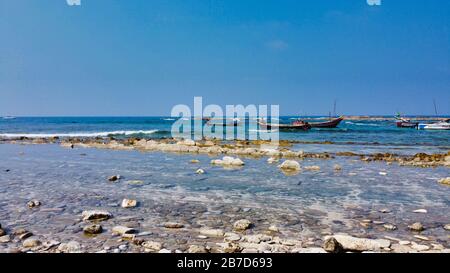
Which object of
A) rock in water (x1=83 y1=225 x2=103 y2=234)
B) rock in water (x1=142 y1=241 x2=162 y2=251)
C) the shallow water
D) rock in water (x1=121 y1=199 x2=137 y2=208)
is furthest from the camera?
rock in water (x1=121 y1=199 x2=137 y2=208)

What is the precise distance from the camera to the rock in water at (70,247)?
4.93 metres

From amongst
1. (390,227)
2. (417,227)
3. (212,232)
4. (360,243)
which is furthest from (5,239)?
(417,227)

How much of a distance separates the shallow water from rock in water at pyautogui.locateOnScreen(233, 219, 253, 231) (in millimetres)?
193

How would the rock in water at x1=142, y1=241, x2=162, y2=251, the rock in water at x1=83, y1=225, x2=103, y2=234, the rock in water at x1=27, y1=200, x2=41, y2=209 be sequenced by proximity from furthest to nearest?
the rock in water at x1=27, y1=200, x2=41, y2=209
the rock in water at x1=83, y1=225, x2=103, y2=234
the rock in water at x1=142, y1=241, x2=162, y2=251

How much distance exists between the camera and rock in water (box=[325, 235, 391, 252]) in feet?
16.8

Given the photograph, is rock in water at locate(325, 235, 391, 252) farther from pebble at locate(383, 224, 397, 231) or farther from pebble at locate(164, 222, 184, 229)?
pebble at locate(164, 222, 184, 229)

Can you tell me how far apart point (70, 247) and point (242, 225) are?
114 inches

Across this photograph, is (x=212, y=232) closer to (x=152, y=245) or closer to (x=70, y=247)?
(x=152, y=245)

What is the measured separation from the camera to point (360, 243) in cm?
519

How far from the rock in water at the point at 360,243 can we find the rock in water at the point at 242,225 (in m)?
1.60

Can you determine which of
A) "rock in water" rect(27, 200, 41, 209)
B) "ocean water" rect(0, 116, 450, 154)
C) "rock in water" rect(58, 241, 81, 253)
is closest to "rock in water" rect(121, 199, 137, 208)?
"rock in water" rect(27, 200, 41, 209)

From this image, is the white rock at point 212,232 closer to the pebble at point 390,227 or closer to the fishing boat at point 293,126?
the pebble at point 390,227

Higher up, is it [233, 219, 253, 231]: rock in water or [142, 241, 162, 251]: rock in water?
[142, 241, 162, 251]: rock in water

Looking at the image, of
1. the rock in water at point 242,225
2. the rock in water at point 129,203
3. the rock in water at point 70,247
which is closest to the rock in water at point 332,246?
the rock in water at point 242,225
